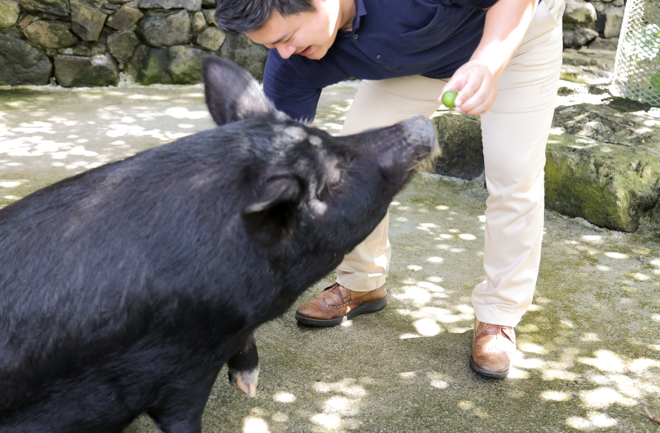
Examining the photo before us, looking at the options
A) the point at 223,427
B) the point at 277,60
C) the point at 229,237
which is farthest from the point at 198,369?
the point at 277,60

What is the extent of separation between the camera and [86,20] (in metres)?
7.66

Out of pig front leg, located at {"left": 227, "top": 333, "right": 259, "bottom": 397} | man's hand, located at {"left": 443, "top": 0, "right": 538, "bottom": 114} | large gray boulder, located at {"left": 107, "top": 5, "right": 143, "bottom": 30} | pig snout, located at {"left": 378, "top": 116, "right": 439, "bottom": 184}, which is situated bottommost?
pig front leg, located at {"left": 227, "top": 333, "right": 259, "bottom": 397}

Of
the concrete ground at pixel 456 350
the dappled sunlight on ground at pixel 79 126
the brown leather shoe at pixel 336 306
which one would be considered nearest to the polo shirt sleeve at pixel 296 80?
the brown leather shoe at pixel 336 306

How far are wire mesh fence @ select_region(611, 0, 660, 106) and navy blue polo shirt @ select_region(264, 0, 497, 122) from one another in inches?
186

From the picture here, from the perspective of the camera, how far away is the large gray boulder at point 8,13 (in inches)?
286

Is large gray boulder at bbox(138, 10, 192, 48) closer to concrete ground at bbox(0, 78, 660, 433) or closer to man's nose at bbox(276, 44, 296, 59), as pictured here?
concrete ground at bbox(0, 78, 660, 433)

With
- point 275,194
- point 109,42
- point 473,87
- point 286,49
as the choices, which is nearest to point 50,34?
point 109,42

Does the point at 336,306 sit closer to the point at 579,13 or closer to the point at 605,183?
the point at 605,183

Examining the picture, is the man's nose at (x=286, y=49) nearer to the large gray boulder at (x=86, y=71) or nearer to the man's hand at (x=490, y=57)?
the man's hand at (x=490, y=57)

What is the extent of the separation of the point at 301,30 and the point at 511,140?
1.07 m

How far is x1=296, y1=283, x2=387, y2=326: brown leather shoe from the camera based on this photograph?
3215mm

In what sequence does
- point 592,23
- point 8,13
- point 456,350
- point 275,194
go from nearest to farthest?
1. point 275,194
2. point 456,350
3. point 8,13
4. point 592,23

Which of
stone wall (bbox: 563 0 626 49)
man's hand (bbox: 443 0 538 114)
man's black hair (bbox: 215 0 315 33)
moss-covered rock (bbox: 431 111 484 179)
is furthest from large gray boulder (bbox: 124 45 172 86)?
man's hand (bbox: 443 0 538 114)

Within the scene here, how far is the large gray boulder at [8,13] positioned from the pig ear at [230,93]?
6.43 meters
